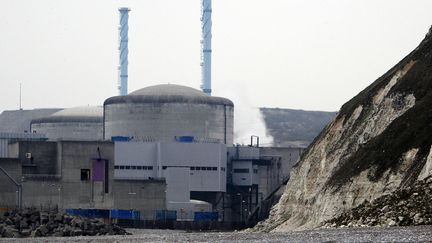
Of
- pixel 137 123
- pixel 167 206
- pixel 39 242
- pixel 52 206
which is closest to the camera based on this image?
pixel 39 242

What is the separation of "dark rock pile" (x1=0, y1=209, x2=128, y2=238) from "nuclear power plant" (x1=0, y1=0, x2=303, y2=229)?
31650 millimetres

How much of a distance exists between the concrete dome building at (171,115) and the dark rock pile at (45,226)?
7591cm

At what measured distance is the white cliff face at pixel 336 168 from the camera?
69500mm

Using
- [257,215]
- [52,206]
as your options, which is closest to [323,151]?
[52,206]

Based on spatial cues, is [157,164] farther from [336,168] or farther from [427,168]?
[427,168]

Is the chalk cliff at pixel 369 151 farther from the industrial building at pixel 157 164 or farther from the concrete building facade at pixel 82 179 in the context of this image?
the concrete building facade at pixel 82 179

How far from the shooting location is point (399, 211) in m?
46.1

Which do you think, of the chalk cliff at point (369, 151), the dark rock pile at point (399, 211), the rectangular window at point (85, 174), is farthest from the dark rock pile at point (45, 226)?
the rectangular window at point (85, 174)

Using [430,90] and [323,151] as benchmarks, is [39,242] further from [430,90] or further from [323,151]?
[323,151]

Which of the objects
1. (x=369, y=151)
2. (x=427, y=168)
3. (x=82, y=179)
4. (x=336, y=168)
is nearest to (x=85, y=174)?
(x=82, y=179)

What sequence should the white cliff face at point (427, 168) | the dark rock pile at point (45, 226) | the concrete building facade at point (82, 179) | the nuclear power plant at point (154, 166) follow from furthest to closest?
the nuclear power plant at point (154, 166) → the concrete building facade at point (82, 179) → the dark rock pile at point (45, 226) → the white cliff face at point (427, 168)

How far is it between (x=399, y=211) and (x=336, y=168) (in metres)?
34.5

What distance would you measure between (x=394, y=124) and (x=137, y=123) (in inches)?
4312

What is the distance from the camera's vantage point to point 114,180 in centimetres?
14475
